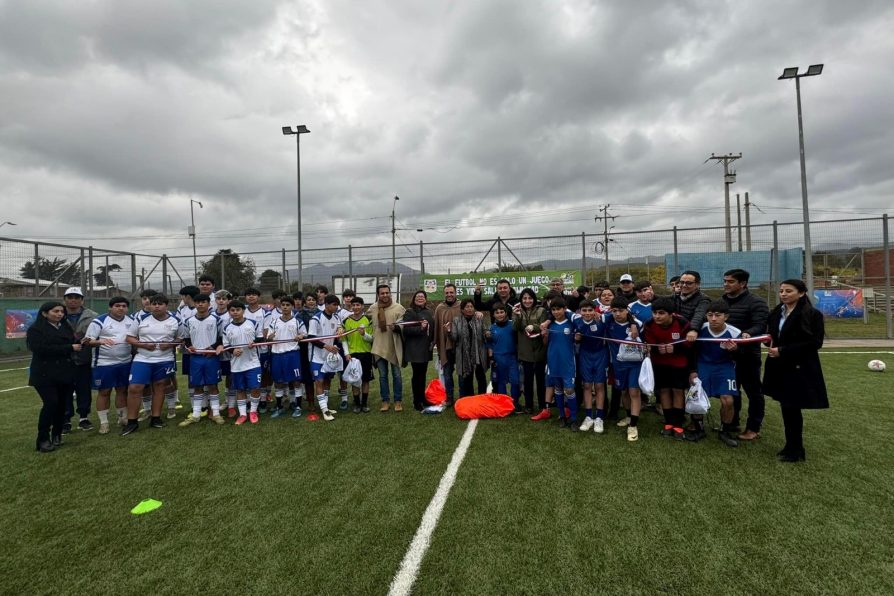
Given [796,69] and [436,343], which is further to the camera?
[796,69]

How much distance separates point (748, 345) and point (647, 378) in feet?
3.84

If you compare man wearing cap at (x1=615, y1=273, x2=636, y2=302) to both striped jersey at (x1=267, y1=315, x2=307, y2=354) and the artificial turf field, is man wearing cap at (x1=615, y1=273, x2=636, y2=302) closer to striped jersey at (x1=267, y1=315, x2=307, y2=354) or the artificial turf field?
the artificial turf field

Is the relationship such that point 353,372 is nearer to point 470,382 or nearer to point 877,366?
point 470,382

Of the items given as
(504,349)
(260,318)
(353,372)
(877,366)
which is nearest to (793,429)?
(504,349)

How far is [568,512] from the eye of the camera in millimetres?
3285

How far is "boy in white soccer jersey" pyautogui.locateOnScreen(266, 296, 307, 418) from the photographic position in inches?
248

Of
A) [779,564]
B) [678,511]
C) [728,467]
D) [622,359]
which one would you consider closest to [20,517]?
[678,511]

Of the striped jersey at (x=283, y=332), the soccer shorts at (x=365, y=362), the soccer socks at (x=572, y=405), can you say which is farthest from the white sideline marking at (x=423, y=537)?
the striped jersey at (x=283, y=332)

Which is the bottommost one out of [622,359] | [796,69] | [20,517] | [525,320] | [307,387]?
[20,517]

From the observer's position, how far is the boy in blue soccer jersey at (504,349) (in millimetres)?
6125

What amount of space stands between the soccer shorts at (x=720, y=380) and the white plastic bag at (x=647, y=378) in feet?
1.97

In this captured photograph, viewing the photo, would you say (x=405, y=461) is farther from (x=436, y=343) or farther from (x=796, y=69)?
(x=796, y=69)

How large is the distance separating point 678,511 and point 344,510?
2.70m

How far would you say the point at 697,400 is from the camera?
15.0 feet
